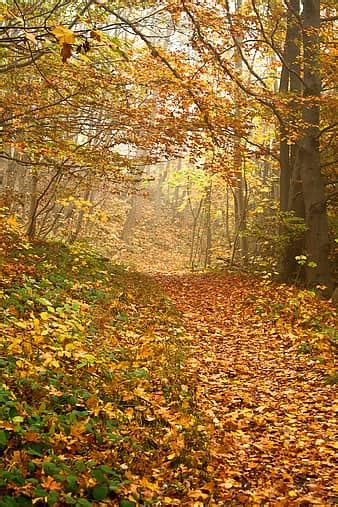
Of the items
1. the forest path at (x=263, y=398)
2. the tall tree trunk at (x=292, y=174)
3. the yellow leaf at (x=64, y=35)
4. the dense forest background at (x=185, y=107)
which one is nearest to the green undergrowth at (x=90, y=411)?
the forest path at (x=263, y=398)

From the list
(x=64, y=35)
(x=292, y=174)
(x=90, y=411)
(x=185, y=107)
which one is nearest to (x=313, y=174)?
(x=292, y=174)

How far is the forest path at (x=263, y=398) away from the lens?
4.23 m

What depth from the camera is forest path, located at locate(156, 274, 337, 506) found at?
13.9 feet

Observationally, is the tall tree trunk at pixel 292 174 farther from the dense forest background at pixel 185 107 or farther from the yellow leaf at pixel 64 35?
the yellow leaf at pixel 64 35

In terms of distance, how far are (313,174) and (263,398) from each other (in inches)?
273

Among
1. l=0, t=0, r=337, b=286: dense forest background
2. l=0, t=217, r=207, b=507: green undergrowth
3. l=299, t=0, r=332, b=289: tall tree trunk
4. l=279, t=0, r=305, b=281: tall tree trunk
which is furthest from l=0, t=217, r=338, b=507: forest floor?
l=279, t=0, r=305, b=281: tall tree trunk

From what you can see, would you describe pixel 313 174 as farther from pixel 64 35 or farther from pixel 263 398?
pixel 64 35

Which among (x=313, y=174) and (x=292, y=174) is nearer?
(x=313, y=174)

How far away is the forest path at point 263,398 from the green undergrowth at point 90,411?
0.31 metres

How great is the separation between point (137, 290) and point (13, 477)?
8.02 metres

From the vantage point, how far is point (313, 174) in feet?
38.2

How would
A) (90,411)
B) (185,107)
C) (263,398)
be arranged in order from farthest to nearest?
(185,107), (263,398), (90,411)

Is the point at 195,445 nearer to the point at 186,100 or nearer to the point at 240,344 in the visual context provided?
the point at 240,344

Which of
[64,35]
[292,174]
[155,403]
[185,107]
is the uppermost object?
[185,107]
